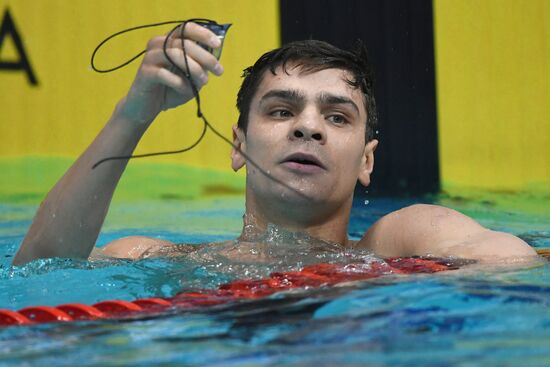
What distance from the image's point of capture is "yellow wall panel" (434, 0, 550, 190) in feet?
17.6

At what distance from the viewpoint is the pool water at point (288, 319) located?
1.59 metres

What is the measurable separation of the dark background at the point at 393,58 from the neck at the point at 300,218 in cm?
270

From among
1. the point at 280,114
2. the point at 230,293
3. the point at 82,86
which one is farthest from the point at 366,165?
the point at 82,86

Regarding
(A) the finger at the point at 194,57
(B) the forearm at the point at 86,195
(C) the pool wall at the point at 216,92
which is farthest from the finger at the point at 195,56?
(C) the pool wall at the point at 216,92

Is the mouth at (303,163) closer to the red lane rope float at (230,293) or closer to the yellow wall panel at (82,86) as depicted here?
the red lane rope float at (230,293)

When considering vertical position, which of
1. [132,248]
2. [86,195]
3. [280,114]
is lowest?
[132,248]

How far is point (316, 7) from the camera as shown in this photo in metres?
5.35

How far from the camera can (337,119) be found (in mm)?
2568

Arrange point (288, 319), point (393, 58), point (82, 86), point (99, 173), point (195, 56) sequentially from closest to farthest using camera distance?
point (288, 319)
point (195, 56)
point (99, 173)
point (82, 86)
point (393, 58)

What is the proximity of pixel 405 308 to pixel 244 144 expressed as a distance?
978 mm

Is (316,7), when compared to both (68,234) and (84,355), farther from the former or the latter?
Result: (84,355)

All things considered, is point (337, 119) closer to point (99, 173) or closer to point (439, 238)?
point (439, 238)

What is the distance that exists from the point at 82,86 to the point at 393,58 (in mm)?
1775

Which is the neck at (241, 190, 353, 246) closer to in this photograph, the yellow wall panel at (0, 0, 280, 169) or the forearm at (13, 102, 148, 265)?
the forearm at (13, 102, 148, 265)
